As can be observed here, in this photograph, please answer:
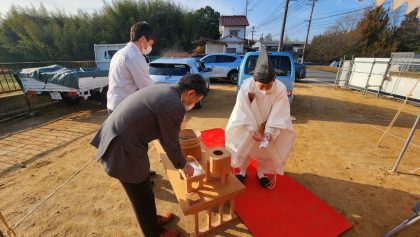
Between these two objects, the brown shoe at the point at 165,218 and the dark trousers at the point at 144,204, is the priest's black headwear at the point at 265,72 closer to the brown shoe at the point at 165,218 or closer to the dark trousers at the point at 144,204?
the dark trousers at the point at 144,204

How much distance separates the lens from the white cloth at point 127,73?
2156mm

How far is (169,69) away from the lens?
588cm

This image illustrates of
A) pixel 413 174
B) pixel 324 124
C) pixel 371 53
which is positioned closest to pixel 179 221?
pixel 413 174

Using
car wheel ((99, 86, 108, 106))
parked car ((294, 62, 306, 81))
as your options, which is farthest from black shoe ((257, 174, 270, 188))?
parked car ((294, 62, 306, 81))

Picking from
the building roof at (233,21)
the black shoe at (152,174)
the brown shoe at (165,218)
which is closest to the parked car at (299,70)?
the black shoe at (152,174)

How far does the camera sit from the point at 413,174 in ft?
10.1

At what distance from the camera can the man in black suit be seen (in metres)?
1.34

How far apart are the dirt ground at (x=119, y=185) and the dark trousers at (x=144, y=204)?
37cm

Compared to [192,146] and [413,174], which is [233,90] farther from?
[192,146]

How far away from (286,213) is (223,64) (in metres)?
9.26

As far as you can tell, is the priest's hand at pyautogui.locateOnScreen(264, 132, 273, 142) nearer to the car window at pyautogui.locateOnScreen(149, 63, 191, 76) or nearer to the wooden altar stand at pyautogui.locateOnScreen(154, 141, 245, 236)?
the wooden altar stand at pyautogui.locateOnScreen(154, 141, 245, 236)

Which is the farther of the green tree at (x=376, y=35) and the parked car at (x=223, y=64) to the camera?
the green tree at (x=376, y=35)

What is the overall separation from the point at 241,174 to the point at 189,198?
1193 millimetres

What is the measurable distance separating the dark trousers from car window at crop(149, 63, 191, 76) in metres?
4.58
